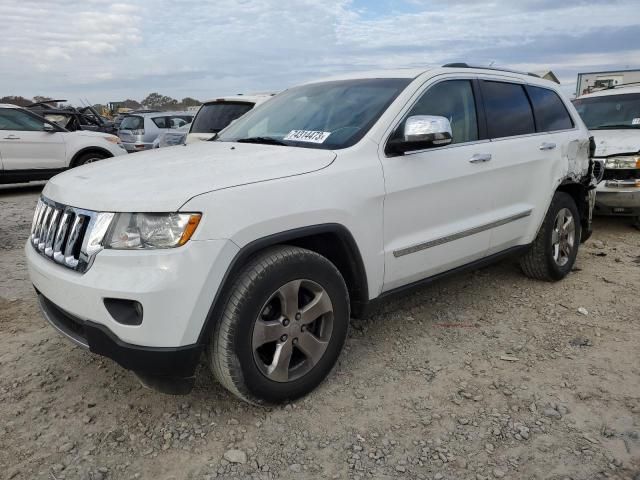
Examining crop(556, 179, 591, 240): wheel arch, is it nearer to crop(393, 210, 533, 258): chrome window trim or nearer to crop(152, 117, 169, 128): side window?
crop(393, 210, 533, 258): chrome window trim

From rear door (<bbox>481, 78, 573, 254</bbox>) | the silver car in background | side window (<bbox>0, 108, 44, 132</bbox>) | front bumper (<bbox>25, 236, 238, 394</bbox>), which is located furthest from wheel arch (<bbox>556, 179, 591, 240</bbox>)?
the silver car in background

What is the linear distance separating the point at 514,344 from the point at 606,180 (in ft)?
12.8

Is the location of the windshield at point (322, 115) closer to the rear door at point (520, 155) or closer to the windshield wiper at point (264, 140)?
the windshield wiper at point (264, 140)

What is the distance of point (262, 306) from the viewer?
2566 mm

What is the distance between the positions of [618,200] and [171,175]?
570 centimetres

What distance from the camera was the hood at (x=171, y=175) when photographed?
2396 millimetres

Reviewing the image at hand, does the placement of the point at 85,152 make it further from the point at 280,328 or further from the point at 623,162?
the point at 280,328

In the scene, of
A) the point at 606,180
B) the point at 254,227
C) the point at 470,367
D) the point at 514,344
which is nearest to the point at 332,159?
the point at 254,227

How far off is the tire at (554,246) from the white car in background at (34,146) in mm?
8906

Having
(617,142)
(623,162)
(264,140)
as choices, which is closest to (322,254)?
(264,140)

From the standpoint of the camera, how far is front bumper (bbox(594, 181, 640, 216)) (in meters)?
6.34

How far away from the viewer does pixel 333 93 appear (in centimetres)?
366

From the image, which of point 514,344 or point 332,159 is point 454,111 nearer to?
point 332,159

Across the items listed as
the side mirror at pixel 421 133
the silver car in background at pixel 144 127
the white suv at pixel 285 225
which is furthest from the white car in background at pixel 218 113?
the silver car in background at pixel 144 127
